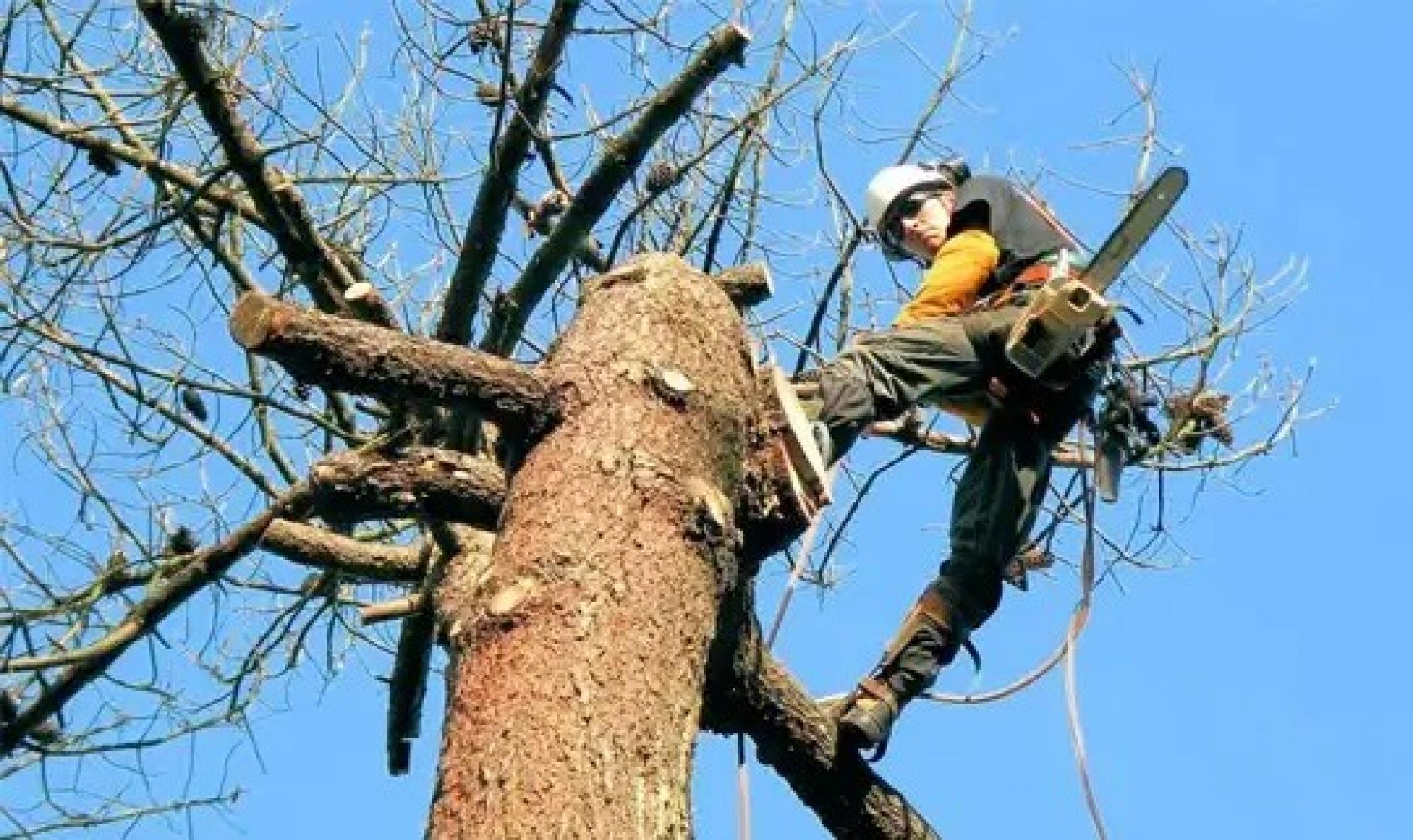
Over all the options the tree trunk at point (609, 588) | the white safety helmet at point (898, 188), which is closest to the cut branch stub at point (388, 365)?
the tree trunk at point (609, 588)

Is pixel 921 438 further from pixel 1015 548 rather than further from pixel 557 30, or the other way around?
pixel 557 30

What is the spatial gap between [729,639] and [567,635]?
20.7 inches

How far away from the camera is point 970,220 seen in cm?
464

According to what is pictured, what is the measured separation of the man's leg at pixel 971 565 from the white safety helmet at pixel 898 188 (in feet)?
2.16

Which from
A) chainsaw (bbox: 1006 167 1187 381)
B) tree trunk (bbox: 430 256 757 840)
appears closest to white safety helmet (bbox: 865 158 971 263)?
chainsaw (bbox: 1006 167 1187 381)

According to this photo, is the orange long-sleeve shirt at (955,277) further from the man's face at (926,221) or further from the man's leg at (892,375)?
the man's face at (926,221)

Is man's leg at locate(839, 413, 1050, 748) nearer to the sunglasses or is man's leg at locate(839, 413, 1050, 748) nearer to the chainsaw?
the chainsaw

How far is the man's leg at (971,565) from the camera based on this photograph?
3936 millimetres

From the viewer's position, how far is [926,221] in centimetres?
495

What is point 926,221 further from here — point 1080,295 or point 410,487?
point 410,487

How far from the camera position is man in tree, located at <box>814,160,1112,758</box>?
404 cm

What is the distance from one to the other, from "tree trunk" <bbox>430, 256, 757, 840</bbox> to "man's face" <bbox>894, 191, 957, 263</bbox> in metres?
1.44

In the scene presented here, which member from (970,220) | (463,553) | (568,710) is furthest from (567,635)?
(970,220)

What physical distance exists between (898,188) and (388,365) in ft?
6.75
